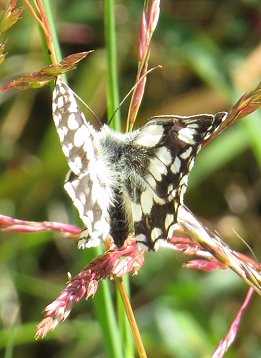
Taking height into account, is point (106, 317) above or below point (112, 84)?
below

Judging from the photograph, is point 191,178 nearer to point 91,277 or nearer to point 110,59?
point 110,59

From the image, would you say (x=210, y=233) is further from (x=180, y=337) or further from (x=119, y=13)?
(x=119, y=13)

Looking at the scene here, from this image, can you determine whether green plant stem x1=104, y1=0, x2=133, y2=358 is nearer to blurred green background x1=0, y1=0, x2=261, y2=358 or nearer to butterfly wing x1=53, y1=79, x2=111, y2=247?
butterfly wing x1=53, y1=79, x2=111, y2=247

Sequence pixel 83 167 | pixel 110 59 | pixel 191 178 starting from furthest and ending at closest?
pixel 191 178
pixel 110 59
pixel 83 167

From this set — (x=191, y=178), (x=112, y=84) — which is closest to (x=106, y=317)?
(x=112, y=84)

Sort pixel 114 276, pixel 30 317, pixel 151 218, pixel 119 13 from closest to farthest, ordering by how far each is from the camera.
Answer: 1. pixel 114 276
2. pixel 151 218
3. pixel 30 317
4. pixel 119 13

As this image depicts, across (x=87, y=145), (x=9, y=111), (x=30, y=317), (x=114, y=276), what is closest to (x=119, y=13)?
(x=9, y=111)

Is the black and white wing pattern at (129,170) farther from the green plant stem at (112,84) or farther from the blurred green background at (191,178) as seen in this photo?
the blurred green background at (191,178)
